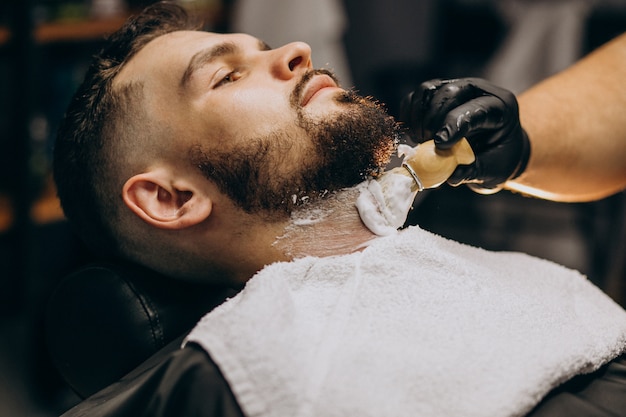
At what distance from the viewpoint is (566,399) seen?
953mm

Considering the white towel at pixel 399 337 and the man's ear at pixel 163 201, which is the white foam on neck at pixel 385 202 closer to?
the white towel at pixel 399 337

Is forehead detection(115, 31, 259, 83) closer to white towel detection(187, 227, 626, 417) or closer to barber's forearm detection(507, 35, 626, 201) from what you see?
white towel detection(187, 227, 626, 417)

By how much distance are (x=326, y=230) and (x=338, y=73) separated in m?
2.01

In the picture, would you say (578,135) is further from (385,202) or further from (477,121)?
(385,202)

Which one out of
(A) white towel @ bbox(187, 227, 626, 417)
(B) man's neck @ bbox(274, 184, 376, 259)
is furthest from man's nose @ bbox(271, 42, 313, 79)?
(A) white towel @ bbox(187, 227, 626, 417)

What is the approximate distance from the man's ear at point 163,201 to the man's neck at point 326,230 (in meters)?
0.15

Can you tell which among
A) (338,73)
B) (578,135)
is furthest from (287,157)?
(338,73)

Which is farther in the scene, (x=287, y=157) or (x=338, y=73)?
(x=338, y=73)

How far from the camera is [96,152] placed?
1143 mm

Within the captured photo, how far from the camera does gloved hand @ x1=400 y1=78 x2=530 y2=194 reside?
121 centimetres

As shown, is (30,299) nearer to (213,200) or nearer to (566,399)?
(213,200)

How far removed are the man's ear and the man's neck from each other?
152 mm

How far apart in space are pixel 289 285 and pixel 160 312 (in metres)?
0.22

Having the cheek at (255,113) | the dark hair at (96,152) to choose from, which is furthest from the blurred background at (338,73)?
the dark hair at (96,152)
